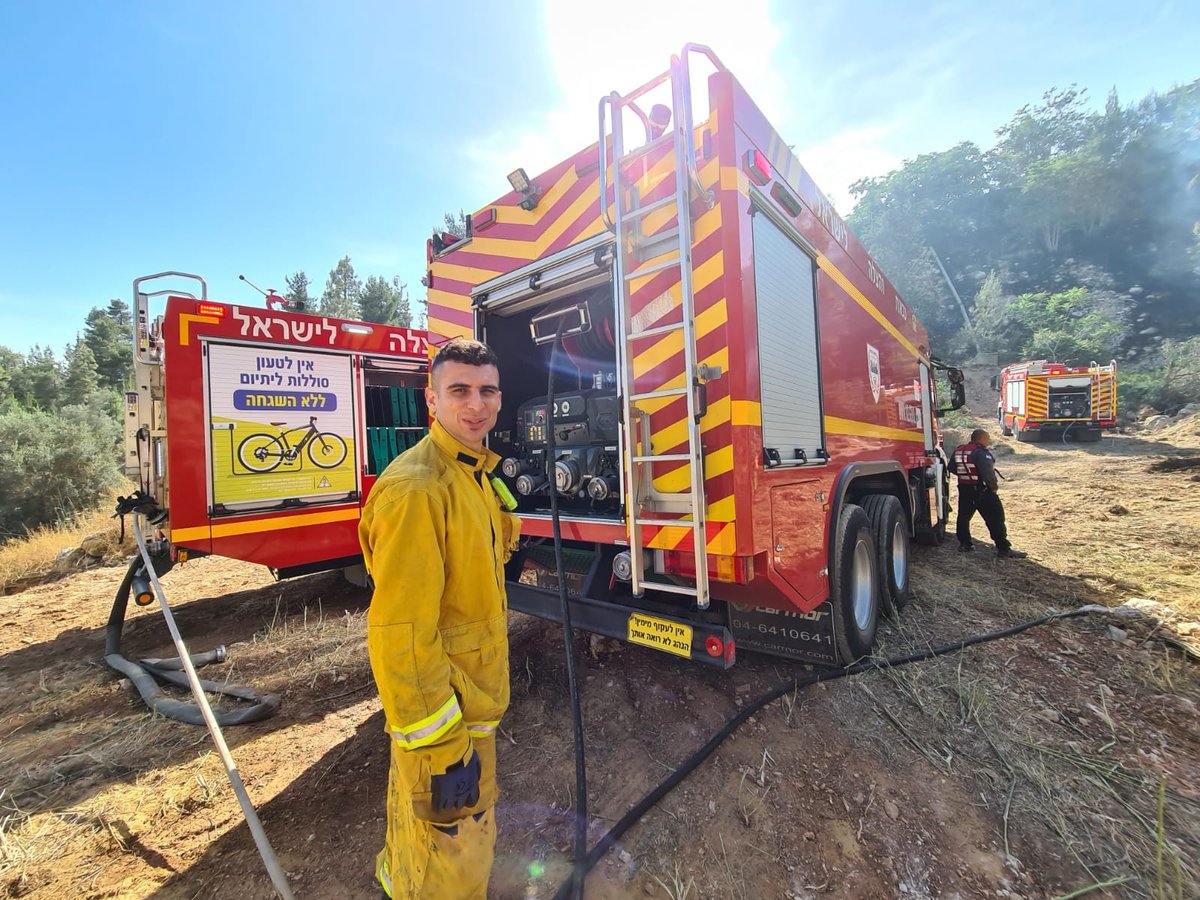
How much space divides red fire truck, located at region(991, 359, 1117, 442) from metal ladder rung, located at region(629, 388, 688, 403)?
2493 cm

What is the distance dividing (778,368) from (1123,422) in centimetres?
3164

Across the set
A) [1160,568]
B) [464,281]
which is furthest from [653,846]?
[1160,568]

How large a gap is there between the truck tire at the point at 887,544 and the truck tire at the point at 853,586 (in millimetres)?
224

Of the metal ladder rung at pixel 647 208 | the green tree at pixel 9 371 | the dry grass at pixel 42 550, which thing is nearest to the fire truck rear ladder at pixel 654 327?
the metal ladder rung at pixel 647 208

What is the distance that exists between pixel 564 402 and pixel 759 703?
2.12 meters

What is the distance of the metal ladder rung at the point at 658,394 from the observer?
7.80 ft

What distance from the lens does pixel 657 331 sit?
2424 mm

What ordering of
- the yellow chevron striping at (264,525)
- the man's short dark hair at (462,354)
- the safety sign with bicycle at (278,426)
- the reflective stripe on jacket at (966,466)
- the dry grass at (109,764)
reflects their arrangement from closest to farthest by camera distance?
1. the man's short dark hair at (462,354)
2. the dry grass at (109,764)
3. the yellow chevron striping at (264,525)
4. the safety sign with bicycle at (278,426)
5. the reflective stripe on jacket at (966,466)

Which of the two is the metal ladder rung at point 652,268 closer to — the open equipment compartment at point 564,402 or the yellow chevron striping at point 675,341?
the yellow chevron striping at point 675,341

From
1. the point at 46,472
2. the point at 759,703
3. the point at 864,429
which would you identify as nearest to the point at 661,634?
the point at 759,703

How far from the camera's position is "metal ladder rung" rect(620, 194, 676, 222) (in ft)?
7.98

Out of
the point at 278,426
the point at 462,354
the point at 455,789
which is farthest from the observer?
the point at 278,426

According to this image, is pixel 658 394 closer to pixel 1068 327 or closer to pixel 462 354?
pixel 462 354

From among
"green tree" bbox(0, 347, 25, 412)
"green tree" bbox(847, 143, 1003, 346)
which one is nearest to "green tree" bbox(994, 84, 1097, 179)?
"green tree" bbox(847, 143, 1003, 346)
